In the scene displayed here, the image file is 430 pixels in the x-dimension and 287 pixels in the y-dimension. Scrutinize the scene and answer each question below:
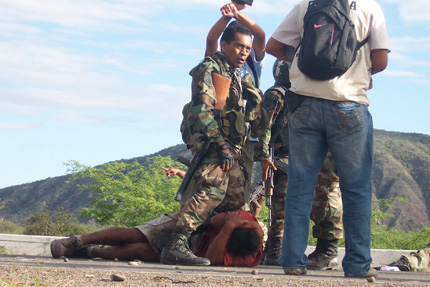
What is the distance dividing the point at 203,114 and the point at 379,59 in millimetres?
1891

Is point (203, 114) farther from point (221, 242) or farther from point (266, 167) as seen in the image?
point (221, 242)

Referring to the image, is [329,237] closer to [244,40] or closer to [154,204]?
[244,40]

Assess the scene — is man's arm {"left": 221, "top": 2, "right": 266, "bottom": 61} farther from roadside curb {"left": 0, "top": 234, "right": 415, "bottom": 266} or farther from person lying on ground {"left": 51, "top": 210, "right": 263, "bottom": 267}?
roadside curb {"left": 0, "top": 234, "right": 415, "bottom": 266}

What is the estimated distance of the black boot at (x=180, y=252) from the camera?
6555mm

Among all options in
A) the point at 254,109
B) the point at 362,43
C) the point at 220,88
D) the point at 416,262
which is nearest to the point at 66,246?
the point at 220,88

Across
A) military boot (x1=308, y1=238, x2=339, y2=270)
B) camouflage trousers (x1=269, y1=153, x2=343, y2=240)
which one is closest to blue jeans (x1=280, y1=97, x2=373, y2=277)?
camouflage trousers (x1=269, y1=153, x2=343, y2=240)

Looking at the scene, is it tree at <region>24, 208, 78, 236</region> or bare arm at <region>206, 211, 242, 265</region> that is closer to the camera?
bare arm at <region>206, 211, 242, 265</region>

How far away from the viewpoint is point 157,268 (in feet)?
19.7

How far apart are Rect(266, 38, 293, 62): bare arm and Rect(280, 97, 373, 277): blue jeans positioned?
1.98 feet

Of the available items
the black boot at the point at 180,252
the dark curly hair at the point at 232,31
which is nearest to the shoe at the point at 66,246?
the black boot at the point at 180,252

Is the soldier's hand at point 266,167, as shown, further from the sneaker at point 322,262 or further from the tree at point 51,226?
the tree at point 51,226

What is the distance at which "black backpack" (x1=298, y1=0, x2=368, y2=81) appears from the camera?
5.34 m

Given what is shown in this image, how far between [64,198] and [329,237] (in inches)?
2363

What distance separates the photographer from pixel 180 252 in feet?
21.7
